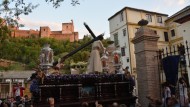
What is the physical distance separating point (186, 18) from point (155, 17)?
21.6 m

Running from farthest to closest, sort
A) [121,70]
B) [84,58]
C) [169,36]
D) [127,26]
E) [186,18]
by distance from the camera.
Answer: [84,58]
[169,36]
[127,26]
[186,18]
[121,70]

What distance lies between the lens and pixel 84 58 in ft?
176

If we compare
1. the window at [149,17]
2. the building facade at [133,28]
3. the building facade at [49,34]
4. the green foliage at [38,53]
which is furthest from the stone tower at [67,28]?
the window at [149,17]

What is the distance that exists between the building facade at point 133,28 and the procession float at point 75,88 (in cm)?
2692

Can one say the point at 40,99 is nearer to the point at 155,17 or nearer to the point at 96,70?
the point at 96,70

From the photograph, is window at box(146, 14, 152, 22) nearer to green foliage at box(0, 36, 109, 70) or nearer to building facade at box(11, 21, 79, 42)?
green foliage at box(0, 36, 109, 70)

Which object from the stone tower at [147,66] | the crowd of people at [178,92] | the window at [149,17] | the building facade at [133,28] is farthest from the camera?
the window at [149,17]

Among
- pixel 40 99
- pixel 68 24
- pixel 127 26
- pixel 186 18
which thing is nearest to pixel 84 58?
pixel 127 26

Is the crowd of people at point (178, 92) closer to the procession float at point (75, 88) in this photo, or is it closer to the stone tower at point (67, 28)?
the procession float at point (75, 88)

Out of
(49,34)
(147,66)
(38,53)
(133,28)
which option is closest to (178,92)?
(147,66)

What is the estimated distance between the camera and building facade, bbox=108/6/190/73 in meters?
39.4

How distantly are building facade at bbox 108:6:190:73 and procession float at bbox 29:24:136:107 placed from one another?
26920mm

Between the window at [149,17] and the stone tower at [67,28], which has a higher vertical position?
the stone tower at [67,28]

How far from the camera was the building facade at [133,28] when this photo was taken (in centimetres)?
3944
